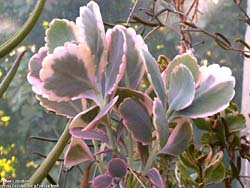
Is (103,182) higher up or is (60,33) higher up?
(60,33)

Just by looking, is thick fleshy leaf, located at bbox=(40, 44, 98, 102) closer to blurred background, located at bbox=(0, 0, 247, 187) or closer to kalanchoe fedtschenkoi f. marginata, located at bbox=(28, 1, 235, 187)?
kalanchoe fedtschenkoi f. marginata, located at bbox=(28, 1, 235, 187)

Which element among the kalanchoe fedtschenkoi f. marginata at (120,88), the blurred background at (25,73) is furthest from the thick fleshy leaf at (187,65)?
the blurred background at (25,73)

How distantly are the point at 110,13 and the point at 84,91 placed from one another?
22.6 inches

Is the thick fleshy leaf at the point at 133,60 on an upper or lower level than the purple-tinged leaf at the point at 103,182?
upper

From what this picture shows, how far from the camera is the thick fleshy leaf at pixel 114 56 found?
0.30 metres

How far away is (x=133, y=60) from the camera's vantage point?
32 cm

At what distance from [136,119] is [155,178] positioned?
0.04 metres

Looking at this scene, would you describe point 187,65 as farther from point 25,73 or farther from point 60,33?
point 25,73

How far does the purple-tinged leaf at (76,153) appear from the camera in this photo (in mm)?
324

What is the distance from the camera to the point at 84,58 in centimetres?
29

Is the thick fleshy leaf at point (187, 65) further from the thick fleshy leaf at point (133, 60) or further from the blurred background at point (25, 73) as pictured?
the blurred background at point (25, 73)

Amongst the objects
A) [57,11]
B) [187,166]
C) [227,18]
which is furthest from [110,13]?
[187,166]

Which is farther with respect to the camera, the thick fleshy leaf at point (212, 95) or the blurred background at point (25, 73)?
the blurred background at point (25, 73)

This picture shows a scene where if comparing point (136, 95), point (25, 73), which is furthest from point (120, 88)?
point (25, 73)
